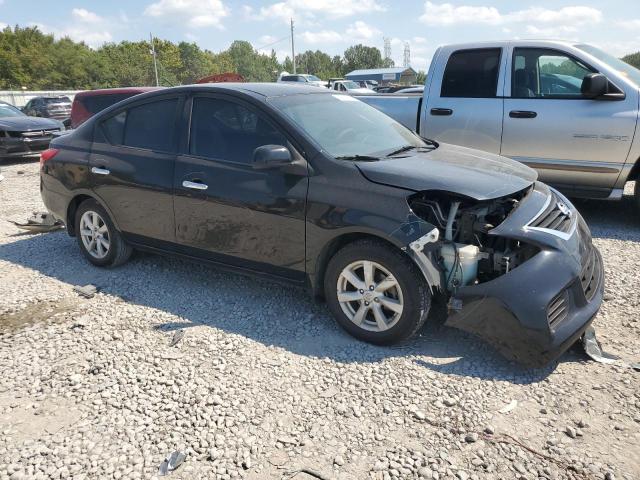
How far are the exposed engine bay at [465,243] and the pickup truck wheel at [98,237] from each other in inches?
119

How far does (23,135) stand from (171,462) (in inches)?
471

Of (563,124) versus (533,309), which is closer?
(533,309)

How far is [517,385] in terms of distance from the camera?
3035 mm

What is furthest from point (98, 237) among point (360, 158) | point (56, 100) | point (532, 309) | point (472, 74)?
point (56, 100)

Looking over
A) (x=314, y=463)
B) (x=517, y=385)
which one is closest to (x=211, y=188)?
(x=314, y=463)

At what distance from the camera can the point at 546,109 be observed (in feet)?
19.5

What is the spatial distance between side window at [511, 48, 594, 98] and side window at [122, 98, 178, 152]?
13.5 ft

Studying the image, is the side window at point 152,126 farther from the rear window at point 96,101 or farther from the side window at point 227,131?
the rear window at point 96,101

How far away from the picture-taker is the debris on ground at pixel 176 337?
12.0 ft

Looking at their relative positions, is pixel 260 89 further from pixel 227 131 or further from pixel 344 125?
pixel 344 125

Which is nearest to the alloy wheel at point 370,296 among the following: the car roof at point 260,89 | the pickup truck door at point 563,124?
the car roof at point 260,89

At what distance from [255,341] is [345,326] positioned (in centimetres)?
66

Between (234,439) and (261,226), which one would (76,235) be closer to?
(261,226)

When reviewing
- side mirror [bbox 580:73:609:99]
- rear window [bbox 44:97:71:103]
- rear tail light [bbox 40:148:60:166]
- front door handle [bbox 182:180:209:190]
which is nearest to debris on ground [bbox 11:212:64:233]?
rear tail light [bbox 40:148:60:166]
